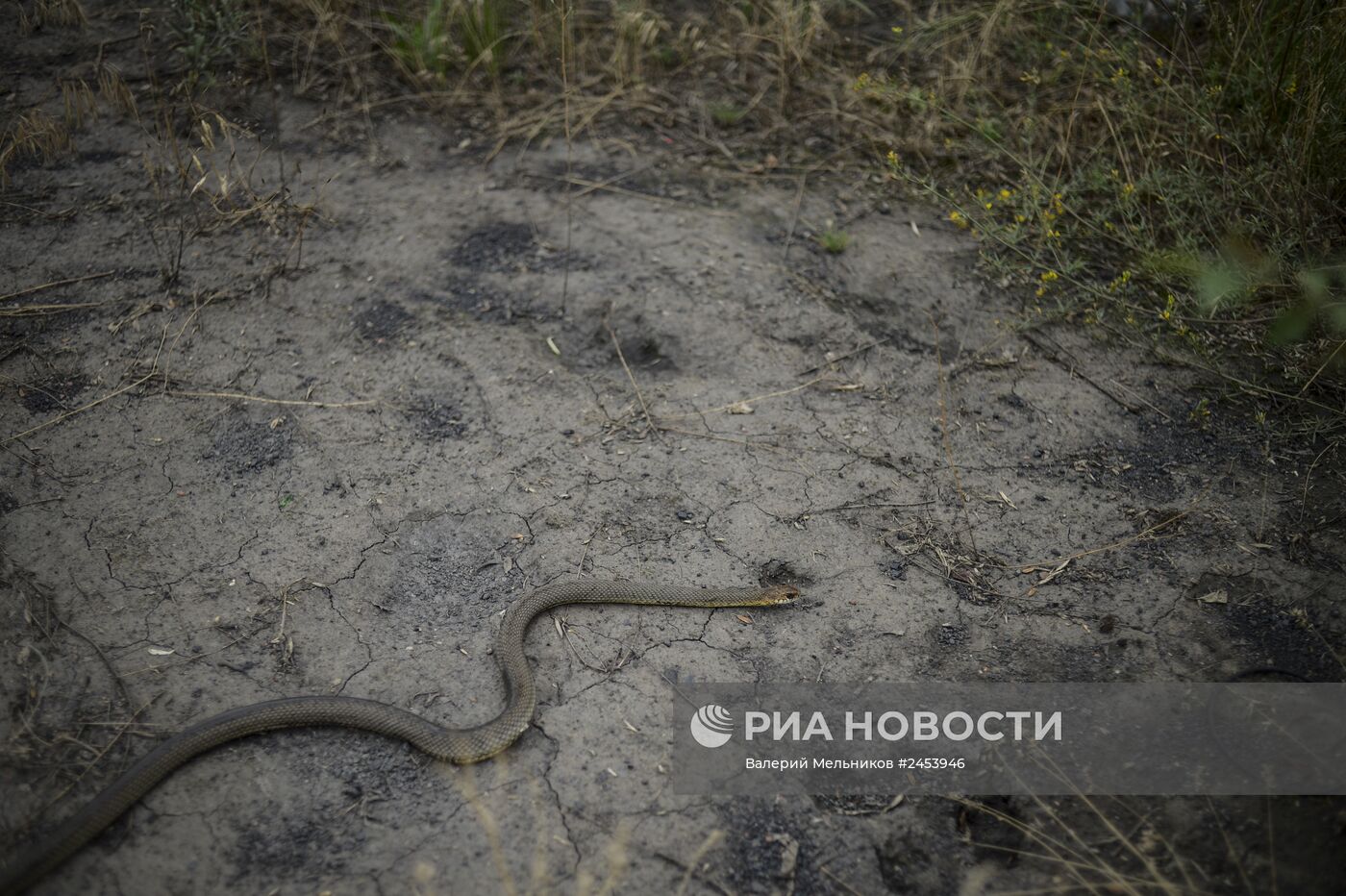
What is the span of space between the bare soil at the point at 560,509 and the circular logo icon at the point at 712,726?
5.6 inches

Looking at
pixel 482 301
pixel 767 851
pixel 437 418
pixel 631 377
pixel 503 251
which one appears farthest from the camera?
pixel 503 251

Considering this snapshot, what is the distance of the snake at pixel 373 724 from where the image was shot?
301cm

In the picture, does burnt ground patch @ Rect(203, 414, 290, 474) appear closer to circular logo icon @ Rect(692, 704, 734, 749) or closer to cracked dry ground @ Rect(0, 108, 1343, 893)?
cracked dry ground @ Rect(0, 108, 1343, 893)

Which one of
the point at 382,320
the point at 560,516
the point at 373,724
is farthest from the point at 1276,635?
the point at 382,320

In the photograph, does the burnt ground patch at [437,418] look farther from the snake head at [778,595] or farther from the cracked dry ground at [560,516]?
the snake head at [778,595]

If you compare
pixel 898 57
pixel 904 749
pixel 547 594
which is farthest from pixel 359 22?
pixel 904 749

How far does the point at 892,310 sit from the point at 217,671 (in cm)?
396

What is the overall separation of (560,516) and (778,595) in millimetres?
1111

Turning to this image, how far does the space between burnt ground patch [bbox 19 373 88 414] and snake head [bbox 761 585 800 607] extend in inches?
140

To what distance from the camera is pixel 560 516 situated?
14.3ft

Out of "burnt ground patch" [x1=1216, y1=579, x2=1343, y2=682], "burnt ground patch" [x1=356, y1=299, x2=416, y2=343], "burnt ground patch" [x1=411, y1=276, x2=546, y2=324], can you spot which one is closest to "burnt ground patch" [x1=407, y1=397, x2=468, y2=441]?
"burnt ground patch" [x1=356, y1=299, x2=416, y2=343]

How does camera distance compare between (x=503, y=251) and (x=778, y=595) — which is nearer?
(x=778, y=595)

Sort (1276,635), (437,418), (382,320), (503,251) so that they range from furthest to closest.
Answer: (503,251)
(382,320)
(437,418)
(1276,635)

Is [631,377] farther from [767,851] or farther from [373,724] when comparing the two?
[767,851]
